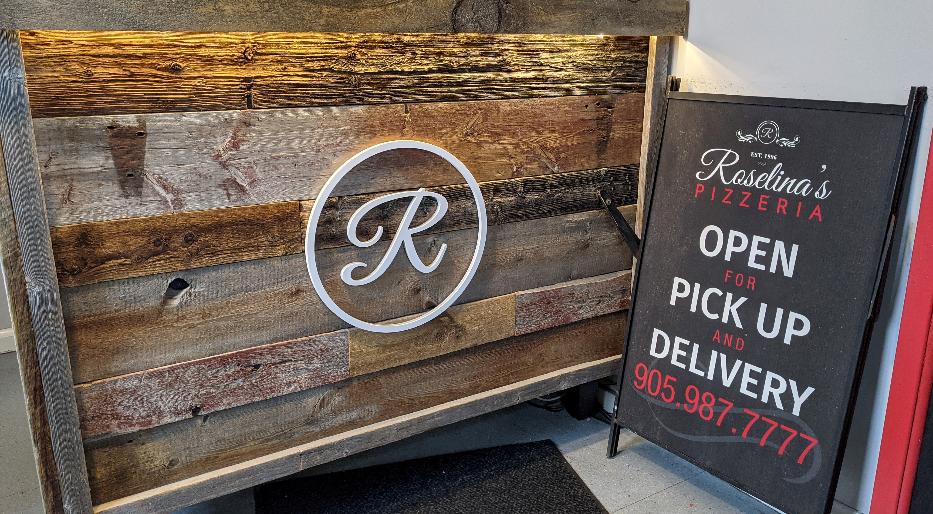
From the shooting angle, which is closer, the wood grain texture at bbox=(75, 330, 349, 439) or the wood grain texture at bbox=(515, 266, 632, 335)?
the wood grain texture at bbox=(75, 330, 349, 439)

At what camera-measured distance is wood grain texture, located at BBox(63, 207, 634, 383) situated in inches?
71.5

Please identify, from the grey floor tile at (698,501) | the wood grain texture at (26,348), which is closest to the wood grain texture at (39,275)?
the wood grain texture at (26,348)

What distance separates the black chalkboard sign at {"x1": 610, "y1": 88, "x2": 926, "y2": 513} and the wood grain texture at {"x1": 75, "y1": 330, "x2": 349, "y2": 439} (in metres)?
1.03

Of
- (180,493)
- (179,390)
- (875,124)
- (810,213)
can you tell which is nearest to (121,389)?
(179,390)

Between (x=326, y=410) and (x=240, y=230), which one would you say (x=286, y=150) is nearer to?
(x=240, y=230)

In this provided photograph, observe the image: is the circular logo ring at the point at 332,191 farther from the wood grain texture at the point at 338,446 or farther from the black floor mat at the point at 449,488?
the black floor mat at the point at 449,488

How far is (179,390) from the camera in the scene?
1.94 meters

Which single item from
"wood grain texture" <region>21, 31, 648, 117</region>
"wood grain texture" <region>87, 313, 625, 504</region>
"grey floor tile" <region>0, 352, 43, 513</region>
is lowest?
"grey floor tile" <region>0, 352, 43, 513</region>

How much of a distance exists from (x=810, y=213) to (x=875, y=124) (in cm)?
28

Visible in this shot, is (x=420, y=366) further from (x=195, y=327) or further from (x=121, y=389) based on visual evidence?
(x=121, y=389)

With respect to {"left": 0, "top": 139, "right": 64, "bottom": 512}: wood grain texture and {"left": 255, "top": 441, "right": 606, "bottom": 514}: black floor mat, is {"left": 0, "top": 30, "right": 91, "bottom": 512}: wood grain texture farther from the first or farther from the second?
{"left": 255, "top": 441, "right": 606, "bottom": 514}: black floor mat

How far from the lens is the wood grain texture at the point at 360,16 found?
156cm

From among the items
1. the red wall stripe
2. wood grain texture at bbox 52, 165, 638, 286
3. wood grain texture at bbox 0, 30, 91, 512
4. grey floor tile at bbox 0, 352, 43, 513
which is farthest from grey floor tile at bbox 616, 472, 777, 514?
grey floor tile at bbox 0, 352, 43, 513

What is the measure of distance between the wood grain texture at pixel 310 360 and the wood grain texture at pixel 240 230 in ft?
0.87
